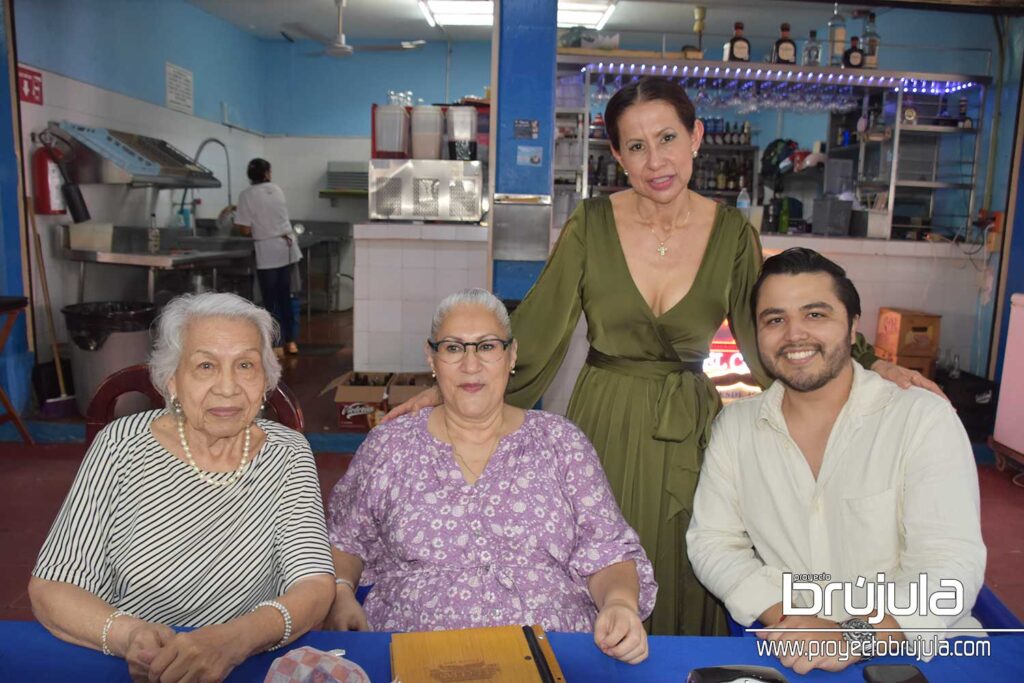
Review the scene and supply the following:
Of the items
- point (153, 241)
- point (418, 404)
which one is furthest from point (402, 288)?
point (418, 404)

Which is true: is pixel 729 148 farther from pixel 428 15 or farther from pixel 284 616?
pixel 284 616

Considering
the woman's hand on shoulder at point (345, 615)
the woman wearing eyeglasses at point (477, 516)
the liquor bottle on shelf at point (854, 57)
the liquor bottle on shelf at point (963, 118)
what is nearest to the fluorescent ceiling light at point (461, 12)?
the liquor bottle on shelf at point (854, 57)

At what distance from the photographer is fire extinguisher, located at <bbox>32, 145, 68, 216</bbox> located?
5.60 m

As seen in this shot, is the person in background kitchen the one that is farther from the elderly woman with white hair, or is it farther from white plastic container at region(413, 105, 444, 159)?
the elderly woman with white hair

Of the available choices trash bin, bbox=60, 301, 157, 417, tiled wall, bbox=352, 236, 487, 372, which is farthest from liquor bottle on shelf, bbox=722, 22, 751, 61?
trash bin, bbox=60, 301, 157, 417

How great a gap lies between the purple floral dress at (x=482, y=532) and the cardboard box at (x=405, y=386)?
3.22 m

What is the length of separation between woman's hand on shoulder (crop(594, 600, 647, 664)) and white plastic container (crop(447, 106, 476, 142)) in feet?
16.1

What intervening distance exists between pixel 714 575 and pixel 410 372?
4527mm

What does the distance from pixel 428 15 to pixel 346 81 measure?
2459mm

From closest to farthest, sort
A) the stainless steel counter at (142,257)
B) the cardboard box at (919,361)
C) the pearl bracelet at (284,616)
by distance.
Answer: the pearl bracelet at (284,616), the stainless steel counter at (142,257), the cardboard box at (919,361)

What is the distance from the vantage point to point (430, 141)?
5.94 m

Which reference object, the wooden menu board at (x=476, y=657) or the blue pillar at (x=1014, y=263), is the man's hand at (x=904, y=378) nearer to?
the wooden menu board at (x=476, y=657)

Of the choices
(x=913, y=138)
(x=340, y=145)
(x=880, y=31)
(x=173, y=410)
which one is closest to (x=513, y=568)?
(x=173, y=410)

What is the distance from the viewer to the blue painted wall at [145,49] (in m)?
5.97
